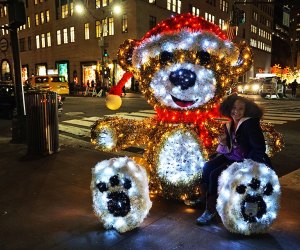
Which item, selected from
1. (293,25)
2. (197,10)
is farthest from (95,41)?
(293,25)

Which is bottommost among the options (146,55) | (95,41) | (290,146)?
(290,146)

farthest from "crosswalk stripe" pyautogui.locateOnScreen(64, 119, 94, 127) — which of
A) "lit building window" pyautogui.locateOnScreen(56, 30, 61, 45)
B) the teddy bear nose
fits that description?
"lit building window" pyautogui.locateOnScreen(56, 30, 61, 45)

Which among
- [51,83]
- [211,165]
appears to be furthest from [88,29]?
[211,165]

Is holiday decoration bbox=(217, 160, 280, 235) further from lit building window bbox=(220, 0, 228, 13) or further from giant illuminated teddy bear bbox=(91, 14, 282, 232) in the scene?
lit building window bbox=(220, 0, 228, 13)

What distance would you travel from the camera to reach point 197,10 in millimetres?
41000

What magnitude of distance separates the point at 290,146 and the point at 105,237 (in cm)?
613

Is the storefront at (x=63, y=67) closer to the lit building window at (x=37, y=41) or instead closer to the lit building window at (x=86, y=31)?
the lit building window at (x=86, y=31)

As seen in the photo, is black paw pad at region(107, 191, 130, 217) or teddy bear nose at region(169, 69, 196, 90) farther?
teddy bear nose at region(169, 69, 196, 90)

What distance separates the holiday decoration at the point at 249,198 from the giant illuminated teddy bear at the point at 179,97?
62cm

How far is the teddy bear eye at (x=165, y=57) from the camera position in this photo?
12.8 feet

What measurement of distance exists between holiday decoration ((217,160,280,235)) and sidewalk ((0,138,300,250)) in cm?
15

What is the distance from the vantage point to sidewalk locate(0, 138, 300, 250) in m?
3.31

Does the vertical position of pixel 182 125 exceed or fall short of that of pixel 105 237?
it exceeds it

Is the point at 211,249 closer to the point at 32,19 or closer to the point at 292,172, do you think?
the point at 292,172
